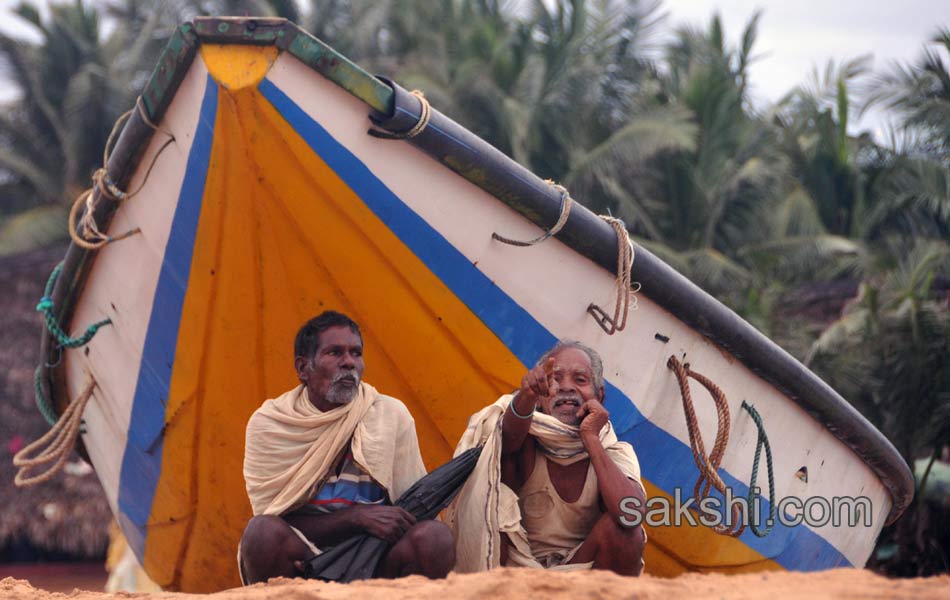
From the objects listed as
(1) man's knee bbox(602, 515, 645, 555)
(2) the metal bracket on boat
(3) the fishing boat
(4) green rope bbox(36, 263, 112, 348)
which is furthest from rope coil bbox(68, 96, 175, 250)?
(1) man's knee bbox(602, 515, 645, 555)

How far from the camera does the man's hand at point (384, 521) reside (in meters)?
3.72

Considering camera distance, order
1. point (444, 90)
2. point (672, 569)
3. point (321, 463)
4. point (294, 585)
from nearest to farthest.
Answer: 1. point (294, 585)
2. point (321, 463)
3. point (672, 569)
4. point (444, 90)

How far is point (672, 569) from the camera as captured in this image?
504 cm

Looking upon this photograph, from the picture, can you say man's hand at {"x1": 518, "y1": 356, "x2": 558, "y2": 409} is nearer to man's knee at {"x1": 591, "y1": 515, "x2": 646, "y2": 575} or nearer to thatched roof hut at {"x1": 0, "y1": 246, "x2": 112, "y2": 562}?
man's knee at {"x1": 591, "y1": 515, "x2": 646, "y2": 575}

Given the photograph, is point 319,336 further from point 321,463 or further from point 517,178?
point 517,178

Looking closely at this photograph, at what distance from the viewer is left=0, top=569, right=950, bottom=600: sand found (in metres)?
2.82

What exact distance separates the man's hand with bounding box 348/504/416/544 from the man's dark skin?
0.38m

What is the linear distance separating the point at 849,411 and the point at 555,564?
188cm

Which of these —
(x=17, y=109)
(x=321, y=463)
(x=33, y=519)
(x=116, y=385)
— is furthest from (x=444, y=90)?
(x=321, y=463)

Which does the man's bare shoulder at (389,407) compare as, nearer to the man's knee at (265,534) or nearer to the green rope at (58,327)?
the man's knee at (265,534)

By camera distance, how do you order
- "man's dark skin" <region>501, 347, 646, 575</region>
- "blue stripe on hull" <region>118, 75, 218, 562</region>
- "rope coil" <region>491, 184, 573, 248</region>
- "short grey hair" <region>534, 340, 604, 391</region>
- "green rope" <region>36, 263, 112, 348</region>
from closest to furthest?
"man's dark skin" <region>501, 347, 646, 575</region> → "short grey hair" <region>534, 340, 604, 391</region> → "blue stripe on hull" <region>118, 75, 218, 562</region> → "rope coil" <region>491, 184, 573, 248</region> → "green rope" <region>36, 263, 112, 348</region>

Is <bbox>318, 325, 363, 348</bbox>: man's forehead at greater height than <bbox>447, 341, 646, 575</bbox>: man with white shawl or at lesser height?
greater

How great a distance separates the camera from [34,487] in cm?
1334

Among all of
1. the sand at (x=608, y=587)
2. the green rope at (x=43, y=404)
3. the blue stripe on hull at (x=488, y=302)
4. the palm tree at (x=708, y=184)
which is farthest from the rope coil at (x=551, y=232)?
the palm tree at (x=708, y=184)
